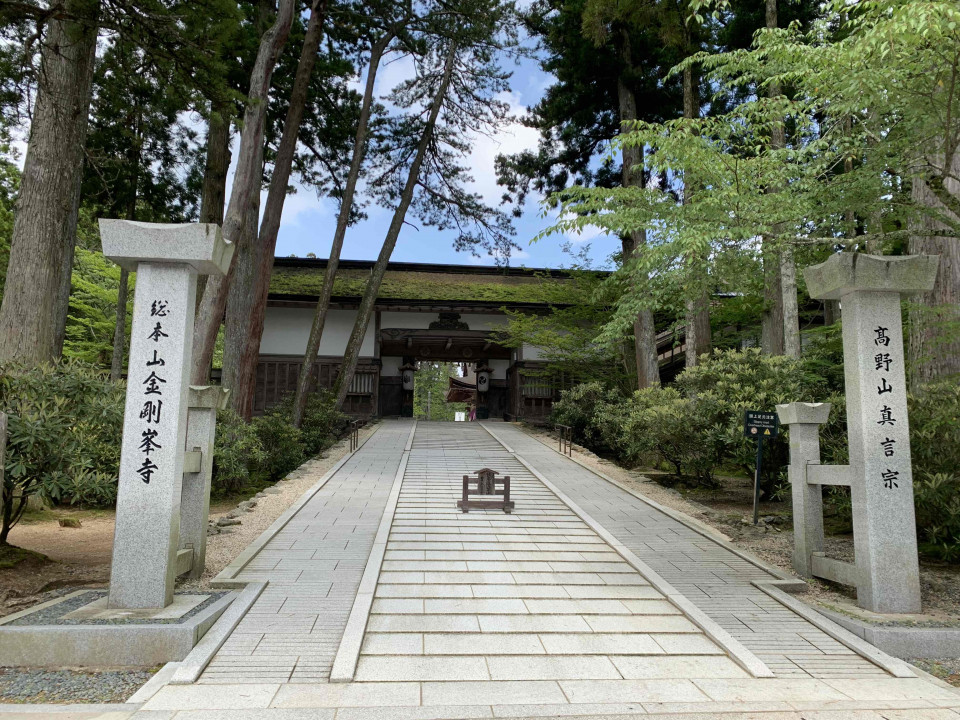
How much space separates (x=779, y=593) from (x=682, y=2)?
42.7 ft

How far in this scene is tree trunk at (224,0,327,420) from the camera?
1339cm

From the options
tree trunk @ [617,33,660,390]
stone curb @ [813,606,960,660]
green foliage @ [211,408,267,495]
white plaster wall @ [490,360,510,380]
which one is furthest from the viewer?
white plaster wall @ [490,360,510,380]

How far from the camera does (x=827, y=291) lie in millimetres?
5684

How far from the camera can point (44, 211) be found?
837cm

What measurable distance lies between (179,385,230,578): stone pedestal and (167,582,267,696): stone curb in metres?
0.78

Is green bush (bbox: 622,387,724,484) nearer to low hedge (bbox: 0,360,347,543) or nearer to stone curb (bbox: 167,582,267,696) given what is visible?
stone curb (bbox: 167,582,267,696)

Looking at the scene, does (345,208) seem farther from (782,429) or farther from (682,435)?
(782,429)

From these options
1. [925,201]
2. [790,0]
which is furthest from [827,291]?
[790,0]

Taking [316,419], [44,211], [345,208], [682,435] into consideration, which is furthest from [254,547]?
[345,208]

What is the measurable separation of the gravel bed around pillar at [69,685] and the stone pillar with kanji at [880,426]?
5.72 metres

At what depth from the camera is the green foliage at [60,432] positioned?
5.27 metres

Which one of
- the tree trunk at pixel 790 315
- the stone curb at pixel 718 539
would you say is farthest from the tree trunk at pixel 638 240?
the stone curb at pixel 718 539

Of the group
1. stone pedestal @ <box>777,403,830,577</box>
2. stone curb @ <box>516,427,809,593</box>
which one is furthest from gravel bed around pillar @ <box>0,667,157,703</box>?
stone pedestal @ <box>777,403,830,577</box>

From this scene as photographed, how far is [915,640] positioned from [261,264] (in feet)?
43.6
